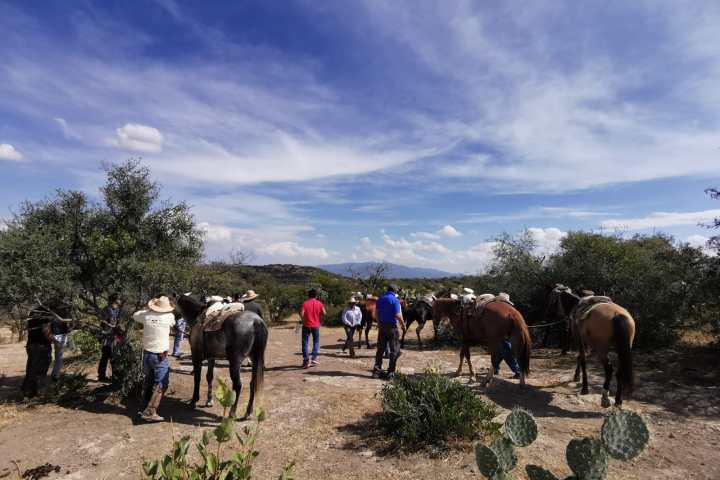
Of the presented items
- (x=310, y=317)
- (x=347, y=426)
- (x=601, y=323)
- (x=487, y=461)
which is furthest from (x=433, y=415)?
(x=310, y=317)

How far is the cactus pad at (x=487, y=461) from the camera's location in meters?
3.26

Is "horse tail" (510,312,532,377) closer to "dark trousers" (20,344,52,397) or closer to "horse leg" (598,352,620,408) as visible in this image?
"horse leg" (598,352,620,408)

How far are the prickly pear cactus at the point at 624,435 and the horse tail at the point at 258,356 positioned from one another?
16.6 feet

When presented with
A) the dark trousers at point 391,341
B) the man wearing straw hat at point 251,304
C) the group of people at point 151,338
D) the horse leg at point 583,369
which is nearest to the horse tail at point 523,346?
the group of people at point 151,338

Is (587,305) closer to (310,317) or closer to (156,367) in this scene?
(310,317)

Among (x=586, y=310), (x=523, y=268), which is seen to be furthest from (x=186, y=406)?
(x=523, y=268)

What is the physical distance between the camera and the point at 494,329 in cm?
820

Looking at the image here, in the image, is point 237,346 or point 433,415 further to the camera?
point 237,346

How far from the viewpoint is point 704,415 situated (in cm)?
647

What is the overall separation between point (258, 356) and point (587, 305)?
6.29m

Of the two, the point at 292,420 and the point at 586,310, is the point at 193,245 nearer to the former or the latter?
the point at 292,420

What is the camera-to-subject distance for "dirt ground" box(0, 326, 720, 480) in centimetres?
487

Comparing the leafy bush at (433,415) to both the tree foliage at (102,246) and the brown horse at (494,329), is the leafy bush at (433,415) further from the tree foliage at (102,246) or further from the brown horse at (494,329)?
the tree foliage at (102,246)

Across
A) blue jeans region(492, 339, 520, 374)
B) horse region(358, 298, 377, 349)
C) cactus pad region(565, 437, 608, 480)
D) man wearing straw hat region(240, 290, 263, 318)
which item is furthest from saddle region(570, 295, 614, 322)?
horse region(358, 298, 377, 349)
